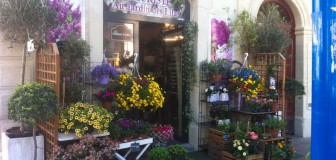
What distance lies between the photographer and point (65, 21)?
16.7 feet

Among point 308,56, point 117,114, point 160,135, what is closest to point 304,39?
point 308,56

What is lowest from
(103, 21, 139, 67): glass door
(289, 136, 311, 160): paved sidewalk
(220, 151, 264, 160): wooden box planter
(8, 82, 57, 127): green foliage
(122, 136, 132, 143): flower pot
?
(289, 136, 311, 160): paved sidewalk

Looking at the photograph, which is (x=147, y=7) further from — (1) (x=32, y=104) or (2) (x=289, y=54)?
(2) (x=289, y=54)

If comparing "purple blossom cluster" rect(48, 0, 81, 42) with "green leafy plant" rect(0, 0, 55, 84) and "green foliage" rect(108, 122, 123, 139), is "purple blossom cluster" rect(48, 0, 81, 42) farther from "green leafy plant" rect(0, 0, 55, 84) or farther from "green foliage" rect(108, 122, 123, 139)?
"green foliage" rect(108, 122, 123, 139)

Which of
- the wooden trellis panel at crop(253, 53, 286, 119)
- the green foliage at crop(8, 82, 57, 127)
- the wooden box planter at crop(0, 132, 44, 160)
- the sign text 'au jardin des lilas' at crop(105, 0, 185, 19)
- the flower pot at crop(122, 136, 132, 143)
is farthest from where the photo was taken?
the wooden trellis panel at crop(253, 53, 286, 119)

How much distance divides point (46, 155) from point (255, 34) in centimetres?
467

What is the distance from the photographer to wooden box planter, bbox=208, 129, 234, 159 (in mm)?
6012

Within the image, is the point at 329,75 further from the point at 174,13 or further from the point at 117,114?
the point at 174,13

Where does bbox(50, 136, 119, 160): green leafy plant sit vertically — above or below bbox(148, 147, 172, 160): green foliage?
above

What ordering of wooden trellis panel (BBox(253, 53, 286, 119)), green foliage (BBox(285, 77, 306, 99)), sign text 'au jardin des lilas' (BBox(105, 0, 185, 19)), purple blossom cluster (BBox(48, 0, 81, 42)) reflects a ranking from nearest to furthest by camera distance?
purple blossom cluster (BBox(48, 0, 81, 42)) < sign text 'au jardin des lilas' (BBox(105, 0, 185, 19)) < wooden trellis panel (BBox(253, 53, 286, 119)) < green foliage (BBox(285, 77, 306, 99))

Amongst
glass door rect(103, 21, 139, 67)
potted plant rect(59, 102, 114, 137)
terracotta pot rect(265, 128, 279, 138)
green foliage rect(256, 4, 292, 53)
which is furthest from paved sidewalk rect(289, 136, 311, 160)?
potted plant rect(59, 102, 114, 137)

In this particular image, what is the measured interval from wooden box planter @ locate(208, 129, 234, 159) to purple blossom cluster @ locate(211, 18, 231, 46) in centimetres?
192

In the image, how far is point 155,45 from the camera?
24.8ft

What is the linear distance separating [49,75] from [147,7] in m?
2.48
